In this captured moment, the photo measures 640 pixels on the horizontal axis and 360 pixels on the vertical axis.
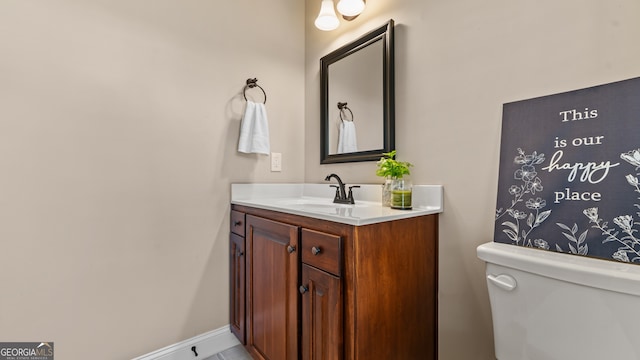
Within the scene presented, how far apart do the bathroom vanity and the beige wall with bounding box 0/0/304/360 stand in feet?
1.33

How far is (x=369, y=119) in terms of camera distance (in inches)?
61.2

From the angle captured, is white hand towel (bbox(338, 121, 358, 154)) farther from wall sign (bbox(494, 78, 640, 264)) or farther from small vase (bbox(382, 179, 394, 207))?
wall sign (bbox(494, 78, 640, 264))

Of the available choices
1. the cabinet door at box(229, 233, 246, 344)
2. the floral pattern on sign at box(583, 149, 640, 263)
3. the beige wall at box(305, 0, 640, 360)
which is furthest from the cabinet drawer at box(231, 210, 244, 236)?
the floral pattern on sign at box(583, 149, 640, 263)

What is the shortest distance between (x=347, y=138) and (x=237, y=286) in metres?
1.13

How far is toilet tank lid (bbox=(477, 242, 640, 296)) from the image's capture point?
2.17 ft

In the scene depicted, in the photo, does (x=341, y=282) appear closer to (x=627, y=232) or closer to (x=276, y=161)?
(x=627, y=232)

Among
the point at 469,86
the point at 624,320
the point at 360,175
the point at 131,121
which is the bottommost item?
the point at 624,320

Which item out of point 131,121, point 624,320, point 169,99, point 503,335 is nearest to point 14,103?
point 131,121

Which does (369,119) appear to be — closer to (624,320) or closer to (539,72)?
(539,72)

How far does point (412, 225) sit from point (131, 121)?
146 centimetres

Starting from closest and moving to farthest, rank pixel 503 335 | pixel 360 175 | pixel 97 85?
pixel 503 335
pixel 97 85
pixel 360 175

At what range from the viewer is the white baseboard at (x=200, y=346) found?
1421mm

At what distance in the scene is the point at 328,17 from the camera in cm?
164

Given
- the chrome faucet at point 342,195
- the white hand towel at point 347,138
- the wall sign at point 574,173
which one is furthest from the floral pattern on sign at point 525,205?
the white hand towel at point 347,138
